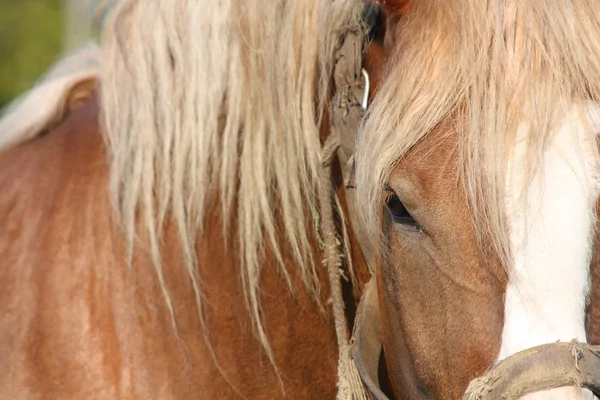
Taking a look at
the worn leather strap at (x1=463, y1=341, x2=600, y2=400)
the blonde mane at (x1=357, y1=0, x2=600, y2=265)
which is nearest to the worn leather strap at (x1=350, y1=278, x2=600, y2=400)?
the worn leather strap at (x1=463, y1=341, x2=600, y2=400)

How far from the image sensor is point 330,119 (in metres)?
1.74

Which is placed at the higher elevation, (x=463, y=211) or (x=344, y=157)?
(x=344, y=157)

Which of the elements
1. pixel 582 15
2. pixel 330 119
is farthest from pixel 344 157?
pixel 582 15

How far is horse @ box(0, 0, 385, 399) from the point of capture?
168 cm

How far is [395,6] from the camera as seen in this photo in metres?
1.57

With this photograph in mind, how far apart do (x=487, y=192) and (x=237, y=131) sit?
0.67 meters

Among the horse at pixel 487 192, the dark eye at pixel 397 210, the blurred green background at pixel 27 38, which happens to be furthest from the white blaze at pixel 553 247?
the blurred green background at pixel 27 38

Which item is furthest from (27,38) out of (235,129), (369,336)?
(369,336)

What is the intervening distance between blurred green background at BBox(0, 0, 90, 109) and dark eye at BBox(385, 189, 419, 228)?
11.3 m

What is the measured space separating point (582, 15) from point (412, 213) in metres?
0.45

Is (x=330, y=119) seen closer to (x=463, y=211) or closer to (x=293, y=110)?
(x=293, y=110)

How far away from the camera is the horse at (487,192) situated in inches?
48.5

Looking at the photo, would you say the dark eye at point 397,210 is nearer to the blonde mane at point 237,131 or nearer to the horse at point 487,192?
the horse at point 487,192

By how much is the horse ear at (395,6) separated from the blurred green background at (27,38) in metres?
11.1
